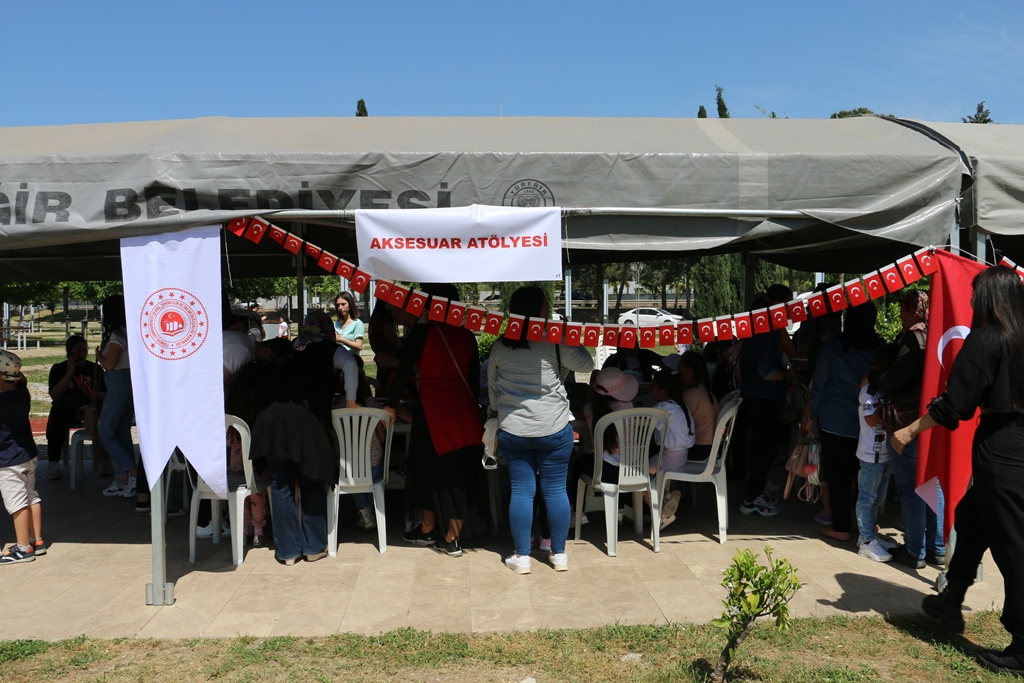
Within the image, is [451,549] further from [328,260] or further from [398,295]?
[328,260]

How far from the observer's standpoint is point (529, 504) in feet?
15.8

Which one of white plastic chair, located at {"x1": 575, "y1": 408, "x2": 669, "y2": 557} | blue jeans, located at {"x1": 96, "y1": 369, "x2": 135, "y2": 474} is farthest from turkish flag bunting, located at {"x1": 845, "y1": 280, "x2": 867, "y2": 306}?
blue jeans, located at {"x1": 96, "y1": 369, "x2": 135, "y2": 474}

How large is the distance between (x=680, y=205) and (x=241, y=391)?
3106 millimetres

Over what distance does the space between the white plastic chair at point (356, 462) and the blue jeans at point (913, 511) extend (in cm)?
318

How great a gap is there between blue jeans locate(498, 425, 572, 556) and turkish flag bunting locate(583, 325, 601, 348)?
1.74ft

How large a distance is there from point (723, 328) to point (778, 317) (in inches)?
13.2

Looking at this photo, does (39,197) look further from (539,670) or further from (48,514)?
(539,670)

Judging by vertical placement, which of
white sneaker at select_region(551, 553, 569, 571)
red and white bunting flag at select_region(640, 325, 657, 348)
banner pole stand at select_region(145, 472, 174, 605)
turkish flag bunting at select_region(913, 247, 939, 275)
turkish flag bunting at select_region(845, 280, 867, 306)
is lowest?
white sneaker at select_region(551, 553, 569, 571)

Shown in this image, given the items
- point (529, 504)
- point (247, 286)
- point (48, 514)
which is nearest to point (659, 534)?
point (529, 504)

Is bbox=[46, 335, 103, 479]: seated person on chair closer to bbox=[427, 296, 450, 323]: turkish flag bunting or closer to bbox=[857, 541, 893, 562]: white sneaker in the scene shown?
bbox=[427, 296, 450, 323]: turkish flag bunting

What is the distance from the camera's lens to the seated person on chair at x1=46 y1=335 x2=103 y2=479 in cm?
733

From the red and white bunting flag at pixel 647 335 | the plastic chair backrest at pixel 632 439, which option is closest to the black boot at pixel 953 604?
the plastic chair backrest at pixel 632 439

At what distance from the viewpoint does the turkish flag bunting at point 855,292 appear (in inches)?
183

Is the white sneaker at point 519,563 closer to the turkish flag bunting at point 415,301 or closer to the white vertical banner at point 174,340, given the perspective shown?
the turkish flag bunting at point 415,301
